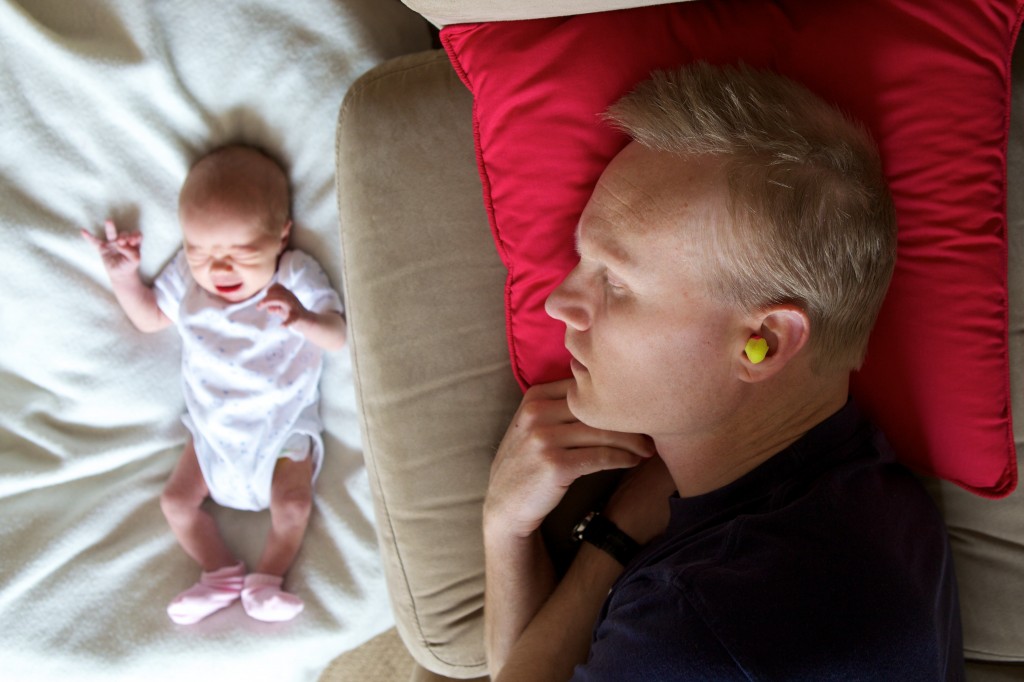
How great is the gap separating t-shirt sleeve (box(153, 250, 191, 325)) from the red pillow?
90 cm

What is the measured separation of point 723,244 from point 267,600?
4.13 ft

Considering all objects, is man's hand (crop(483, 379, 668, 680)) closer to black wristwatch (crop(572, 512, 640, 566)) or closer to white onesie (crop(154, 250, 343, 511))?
black wristwatch (crop(572, 512, 640, 566))

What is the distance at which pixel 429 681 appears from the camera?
1.54 m

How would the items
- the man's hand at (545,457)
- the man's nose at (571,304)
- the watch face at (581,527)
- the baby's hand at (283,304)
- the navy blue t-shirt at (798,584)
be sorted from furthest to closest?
the baby's hand at (283,304) < the watch face at (581,527) < the man's hand at (545,457) < the man's nose at (571,304) < the navy blue t-shirt at (798,584)

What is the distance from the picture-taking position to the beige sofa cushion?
139 cm

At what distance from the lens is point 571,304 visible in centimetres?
110

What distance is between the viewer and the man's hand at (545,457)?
4.02ft

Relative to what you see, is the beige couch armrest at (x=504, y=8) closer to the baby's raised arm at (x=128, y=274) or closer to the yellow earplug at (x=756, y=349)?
the yellow earplug at (x=756, y=349)

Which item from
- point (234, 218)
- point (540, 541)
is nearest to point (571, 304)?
point (540, 541)

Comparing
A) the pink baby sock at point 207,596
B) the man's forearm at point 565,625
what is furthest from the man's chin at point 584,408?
the pink baby sock at point 207,596

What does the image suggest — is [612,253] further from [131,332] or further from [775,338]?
[131,332]

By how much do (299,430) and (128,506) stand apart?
1.39ft

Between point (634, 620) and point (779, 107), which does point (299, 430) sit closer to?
point (634, 620)

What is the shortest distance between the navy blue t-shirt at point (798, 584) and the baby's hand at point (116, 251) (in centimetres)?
124
